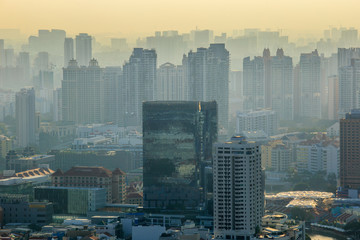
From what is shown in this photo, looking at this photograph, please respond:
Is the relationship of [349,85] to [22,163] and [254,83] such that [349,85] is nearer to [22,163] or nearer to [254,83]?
[254,83]

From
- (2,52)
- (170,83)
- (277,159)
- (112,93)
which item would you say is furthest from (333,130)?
(2,52)

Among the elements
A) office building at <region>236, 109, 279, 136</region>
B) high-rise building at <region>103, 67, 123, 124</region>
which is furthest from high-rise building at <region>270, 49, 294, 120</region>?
high-rise building at <region>103, 67, 123, 124</region>

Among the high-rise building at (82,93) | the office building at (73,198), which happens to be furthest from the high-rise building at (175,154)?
the high-rise building at (82,93)

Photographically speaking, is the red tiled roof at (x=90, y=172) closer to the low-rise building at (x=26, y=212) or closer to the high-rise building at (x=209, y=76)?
the low-rise building at (x=26, y=212)

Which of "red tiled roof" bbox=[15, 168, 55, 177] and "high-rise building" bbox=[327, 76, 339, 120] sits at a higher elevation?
"high-rise building" bbox=[327, 76, 339, 120]

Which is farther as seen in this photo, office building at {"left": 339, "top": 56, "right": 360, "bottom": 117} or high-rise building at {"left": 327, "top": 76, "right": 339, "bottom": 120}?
high-rise building at {"left": 327, "top": 76, "right": 339, "bottom": 120}

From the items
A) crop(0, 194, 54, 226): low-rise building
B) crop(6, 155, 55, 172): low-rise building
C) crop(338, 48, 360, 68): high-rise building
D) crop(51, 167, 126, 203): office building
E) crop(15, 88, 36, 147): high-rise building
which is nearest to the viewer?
crop(0, 194, 54, 226): low-rise building

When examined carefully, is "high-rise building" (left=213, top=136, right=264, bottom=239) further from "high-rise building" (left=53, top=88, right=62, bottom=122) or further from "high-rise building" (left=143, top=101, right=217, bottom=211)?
"high-rise building" (left=53, top=88, right=62, bottom=122)
